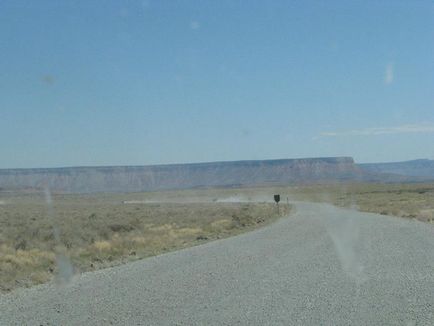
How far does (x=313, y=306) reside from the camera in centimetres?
1082

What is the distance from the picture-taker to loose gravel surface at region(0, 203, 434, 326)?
32.9 feet

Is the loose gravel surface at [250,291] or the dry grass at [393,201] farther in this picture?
the dry grass at [393,201]

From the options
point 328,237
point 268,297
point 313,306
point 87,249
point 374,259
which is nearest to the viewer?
point 313,306

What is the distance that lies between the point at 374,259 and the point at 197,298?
732 centimetres

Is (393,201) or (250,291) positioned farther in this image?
(393,201)

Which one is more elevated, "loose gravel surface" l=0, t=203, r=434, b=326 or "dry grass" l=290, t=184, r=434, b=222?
"loose gravel surface" l=0, t=203, r=434, b=326

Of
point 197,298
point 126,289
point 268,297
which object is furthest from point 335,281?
point 126,289

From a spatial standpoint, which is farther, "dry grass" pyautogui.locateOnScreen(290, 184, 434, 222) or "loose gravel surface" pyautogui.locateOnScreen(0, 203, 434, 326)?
"dry grass" pyautogui.locateOnScreen(290, 184, 434, 222)

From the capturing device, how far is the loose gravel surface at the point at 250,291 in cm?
1002

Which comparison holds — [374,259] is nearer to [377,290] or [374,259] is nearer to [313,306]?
[377,290]

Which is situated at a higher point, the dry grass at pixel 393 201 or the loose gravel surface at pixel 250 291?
the loose gravel surface at pixel 250 291

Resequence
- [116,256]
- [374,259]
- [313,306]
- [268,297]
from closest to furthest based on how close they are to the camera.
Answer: [313,306]
[268,297]
[374,259]
[116,256]

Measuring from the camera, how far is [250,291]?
→ 12445mm

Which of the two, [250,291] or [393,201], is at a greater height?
[250,291]
